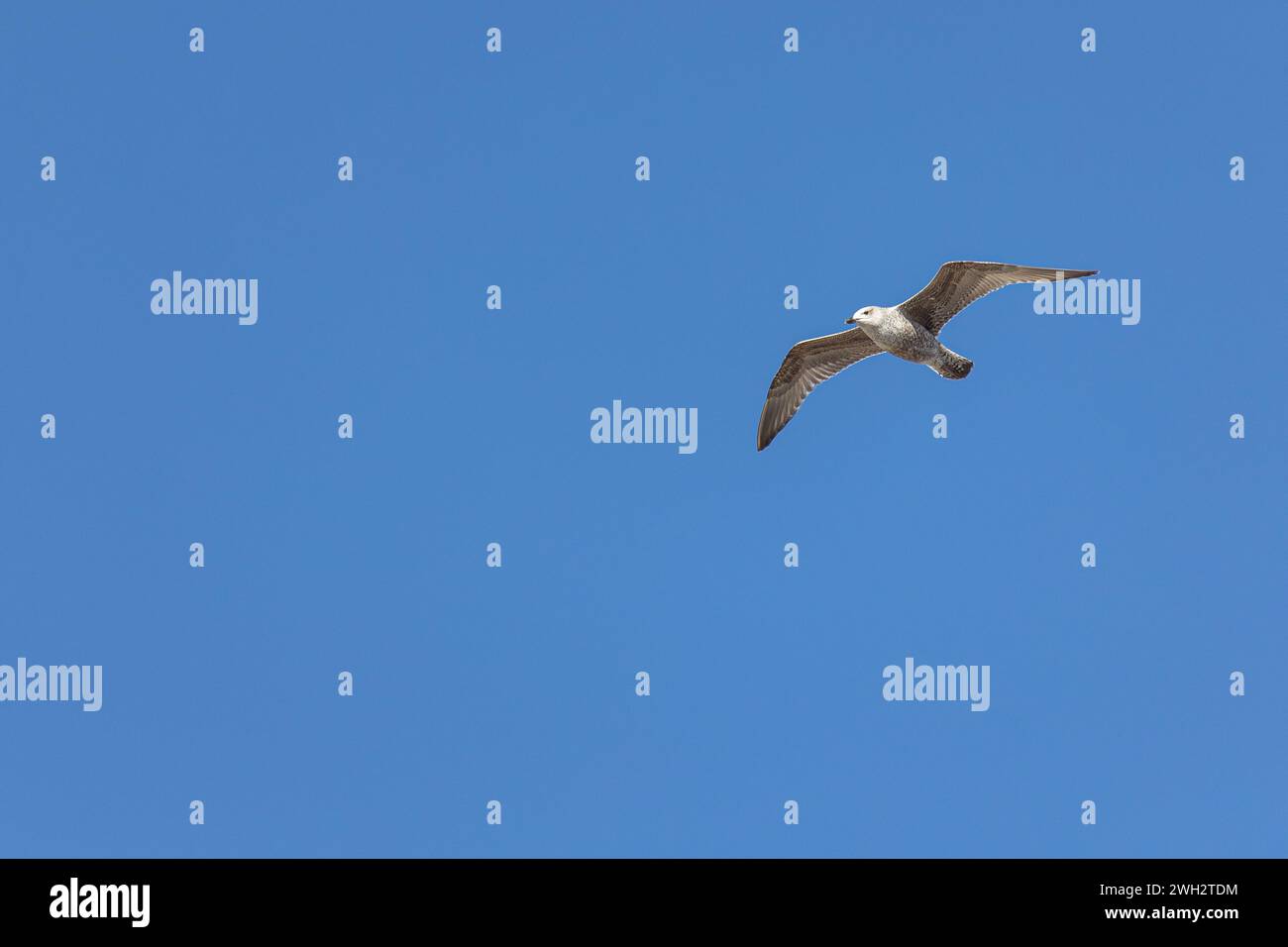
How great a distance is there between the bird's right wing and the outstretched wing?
184 centimetres

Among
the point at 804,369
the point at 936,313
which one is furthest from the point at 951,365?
the point at 804,369

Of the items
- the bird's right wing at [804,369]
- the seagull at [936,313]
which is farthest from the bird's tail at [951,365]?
the bird's right wing at [804,369]

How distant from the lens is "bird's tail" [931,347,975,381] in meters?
23.9

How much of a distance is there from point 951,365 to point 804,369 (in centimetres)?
352

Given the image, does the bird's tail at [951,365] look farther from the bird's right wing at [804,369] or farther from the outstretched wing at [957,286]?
the bird's right wing at [804,369]

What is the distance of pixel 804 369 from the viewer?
26.9 meters

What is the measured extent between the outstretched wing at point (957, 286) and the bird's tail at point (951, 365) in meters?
0.40

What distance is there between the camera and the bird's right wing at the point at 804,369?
85.7 feet

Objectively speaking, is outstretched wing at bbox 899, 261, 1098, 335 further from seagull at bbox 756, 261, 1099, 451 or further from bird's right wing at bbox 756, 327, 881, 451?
bird's right wing at bbox 756, 327, 881, 451

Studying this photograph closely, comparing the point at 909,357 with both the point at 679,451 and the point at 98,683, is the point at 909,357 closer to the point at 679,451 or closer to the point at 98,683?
the point at 679,451

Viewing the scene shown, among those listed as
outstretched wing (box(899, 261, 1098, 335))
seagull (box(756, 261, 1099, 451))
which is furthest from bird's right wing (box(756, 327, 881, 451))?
outstretched wing (box(899, 261, 1098, 335))

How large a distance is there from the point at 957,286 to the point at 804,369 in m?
4.01

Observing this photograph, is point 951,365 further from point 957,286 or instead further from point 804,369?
point 804,369

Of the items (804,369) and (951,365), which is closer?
(951,365)
